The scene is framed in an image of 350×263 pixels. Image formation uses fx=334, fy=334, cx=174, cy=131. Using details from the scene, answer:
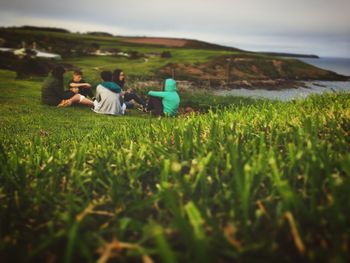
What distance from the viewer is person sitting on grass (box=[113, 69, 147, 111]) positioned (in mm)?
6820

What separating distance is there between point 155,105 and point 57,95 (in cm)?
184

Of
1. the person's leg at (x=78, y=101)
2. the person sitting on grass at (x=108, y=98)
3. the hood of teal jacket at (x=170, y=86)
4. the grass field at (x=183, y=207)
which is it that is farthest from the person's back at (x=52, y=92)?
the grass field at (x=183, y=207)

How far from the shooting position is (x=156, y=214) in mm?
927

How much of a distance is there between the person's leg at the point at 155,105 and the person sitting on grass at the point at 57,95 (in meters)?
1.13

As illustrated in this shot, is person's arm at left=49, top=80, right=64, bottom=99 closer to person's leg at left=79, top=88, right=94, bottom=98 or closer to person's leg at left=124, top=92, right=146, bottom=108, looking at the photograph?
person's leg at left=79, top=88, right=94, bottom=98

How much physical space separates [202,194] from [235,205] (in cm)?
15

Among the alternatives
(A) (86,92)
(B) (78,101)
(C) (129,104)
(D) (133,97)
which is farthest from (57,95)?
(D) (133,97)

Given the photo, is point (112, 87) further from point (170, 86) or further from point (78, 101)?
point (170, 86)

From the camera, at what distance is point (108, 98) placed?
6.34 meters

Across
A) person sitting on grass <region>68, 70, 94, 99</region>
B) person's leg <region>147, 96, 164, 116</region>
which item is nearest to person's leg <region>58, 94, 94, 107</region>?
person sitting on grass <region>68, 70, 94, 99</region>

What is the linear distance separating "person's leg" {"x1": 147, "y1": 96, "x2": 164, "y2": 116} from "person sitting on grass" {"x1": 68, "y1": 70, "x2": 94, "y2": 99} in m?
1.29

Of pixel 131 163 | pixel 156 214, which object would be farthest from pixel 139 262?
pixel 131 163

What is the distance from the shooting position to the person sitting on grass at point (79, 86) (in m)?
6.95

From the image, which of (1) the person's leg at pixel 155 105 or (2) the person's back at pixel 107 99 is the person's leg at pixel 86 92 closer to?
(2) the person's back at pixel 107 99
